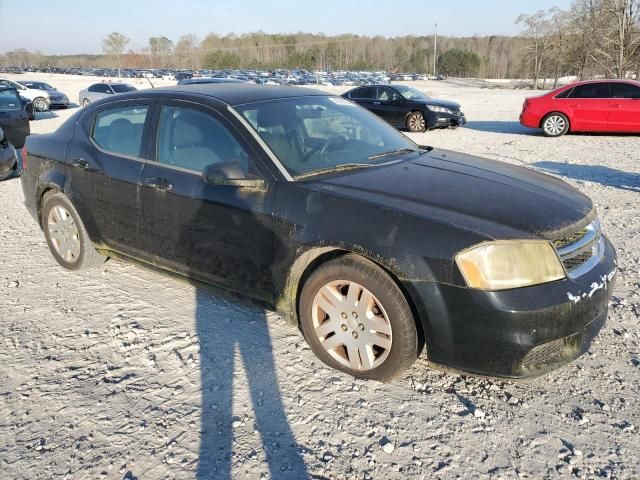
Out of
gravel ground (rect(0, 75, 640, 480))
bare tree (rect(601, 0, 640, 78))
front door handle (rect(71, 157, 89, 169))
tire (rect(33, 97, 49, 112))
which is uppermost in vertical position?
bare tree (rect(601, 0, 640, 78))

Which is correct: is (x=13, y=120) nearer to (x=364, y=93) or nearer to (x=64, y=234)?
(x=64, y=234)

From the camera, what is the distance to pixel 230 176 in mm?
2943

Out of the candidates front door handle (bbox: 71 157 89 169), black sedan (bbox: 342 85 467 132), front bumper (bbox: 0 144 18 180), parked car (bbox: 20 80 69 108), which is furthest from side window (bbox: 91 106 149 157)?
parked car (bbox: 20 80 69 108)

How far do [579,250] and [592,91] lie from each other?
11.9 metres

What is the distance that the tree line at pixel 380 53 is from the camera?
5175cm

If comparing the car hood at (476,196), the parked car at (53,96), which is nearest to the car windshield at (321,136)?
the car hood at (476,196)

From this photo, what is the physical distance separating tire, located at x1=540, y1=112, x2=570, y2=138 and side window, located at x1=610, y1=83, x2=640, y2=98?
125cm

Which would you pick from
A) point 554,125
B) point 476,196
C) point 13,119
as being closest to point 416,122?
point 554,125

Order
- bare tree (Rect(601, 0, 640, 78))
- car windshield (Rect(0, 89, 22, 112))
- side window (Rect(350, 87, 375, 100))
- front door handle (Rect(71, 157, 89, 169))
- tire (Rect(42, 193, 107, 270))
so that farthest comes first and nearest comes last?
1. bare tree (Rect(601, 0, 640, 78))
2. side window (Rect(350, 87, 375, 100))
3. car windshield (Rect(0, 89, 22, 112))
4. tire (Rect(42, 193, 107, 270))
5. front door handle (Rect(71, 157, 89, 169))

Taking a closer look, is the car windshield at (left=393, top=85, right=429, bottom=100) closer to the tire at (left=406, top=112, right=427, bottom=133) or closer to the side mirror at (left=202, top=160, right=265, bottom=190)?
the tire at (left=406, top=112, right=427, bottom=133)

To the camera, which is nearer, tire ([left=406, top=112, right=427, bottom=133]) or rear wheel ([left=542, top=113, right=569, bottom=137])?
rear wheel ([left=542, top=113, right=569, bottom=137])

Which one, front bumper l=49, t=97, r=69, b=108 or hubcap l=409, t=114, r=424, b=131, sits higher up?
front bumper l=49, t=97, r=69, b=108

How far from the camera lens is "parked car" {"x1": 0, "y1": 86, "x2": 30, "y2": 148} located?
10164 millimetres

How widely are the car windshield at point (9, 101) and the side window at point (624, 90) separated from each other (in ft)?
44.9
